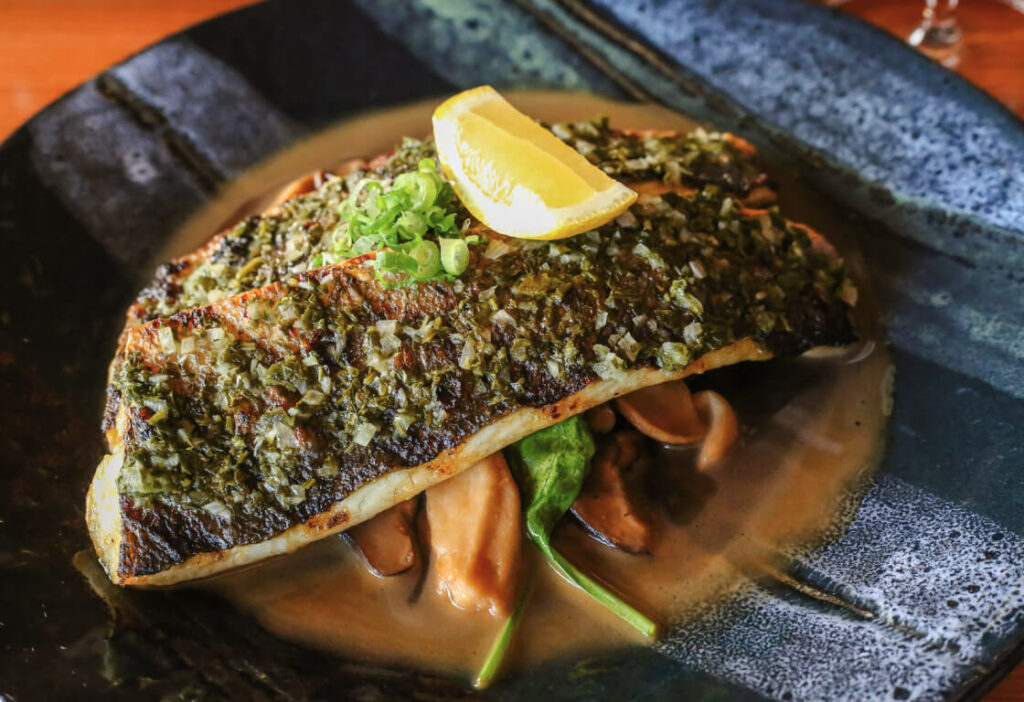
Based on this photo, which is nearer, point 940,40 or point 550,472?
point 550,472

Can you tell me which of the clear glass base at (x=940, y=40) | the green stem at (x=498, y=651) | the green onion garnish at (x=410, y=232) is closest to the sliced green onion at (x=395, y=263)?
the green onion garnish at (x=410, y=232)

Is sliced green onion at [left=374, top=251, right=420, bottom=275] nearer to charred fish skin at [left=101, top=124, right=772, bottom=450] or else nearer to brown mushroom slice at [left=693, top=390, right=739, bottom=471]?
charred fish skin at [left=101, top=124, right=772, bottom=450]

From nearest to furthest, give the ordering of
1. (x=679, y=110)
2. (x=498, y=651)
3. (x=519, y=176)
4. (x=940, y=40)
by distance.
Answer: (x=498, y=651)
(x=519, y=176)
(x=679, y=110)
(x=940, y=40)

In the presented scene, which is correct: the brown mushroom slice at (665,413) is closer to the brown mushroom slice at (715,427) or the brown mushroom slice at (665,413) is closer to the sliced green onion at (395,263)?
the brown mushroom slice at (715,427)

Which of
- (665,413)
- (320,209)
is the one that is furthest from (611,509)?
→ (320,209)

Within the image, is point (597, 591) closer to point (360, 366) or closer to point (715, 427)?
point (715, 427)

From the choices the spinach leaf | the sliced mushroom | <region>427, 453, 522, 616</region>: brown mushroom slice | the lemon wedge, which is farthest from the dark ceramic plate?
the lemon wedge

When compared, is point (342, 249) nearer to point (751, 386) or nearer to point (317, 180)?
point (317, 180)
